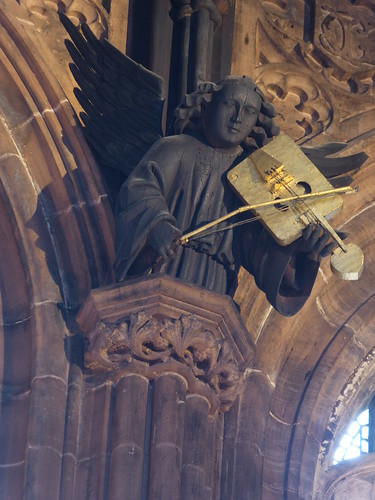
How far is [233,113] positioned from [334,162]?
72 cm

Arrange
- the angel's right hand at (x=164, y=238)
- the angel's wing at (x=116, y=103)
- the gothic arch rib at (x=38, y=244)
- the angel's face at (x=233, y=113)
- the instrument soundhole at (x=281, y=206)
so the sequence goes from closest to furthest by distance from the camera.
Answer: the angel's right hand at (x=164, y=238), the gothic arch rib at (x=38, y=244), the instrument soundhole at (x=281, y=206), the angel's face at (x=233, y=113), the angel's wing at (x=116, y=103)

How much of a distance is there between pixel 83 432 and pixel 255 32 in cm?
352

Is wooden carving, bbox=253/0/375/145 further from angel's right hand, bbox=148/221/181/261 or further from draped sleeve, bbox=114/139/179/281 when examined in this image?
angel's right hand, bbox=148/221/181/261

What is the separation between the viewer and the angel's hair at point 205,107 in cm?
1094

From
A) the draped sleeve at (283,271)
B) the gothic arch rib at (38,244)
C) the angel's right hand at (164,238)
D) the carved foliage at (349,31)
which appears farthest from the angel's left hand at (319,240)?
the carved foliage at (349,31)

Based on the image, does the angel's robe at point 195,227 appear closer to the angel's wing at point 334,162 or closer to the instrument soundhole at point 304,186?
the instrument soundhole at point 304,186

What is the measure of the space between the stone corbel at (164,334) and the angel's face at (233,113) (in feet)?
3.31

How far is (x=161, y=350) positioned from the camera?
10.4 meters

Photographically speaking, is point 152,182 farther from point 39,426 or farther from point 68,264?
point 39,426

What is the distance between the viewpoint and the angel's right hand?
10.2m

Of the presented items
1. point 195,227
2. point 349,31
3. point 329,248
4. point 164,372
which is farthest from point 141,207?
point 349,31

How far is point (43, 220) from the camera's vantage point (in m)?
11.2

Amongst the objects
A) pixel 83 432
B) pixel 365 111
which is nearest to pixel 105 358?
pixel 83 432

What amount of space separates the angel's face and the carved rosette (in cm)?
118
